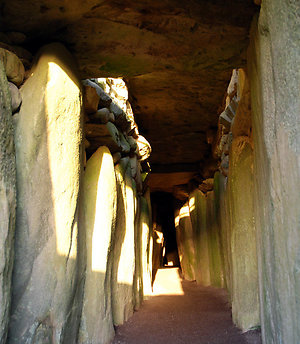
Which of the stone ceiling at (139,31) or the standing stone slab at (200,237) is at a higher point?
the stone ceiling at (139,31)

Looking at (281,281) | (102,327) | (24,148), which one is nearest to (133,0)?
(24,148)

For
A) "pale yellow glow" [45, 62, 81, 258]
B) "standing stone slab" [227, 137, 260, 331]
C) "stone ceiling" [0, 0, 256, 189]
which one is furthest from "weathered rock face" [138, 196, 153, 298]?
"pale yellow glow" [45, 62, 81, 258]

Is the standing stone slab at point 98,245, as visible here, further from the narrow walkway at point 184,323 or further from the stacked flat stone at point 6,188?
the stacked flat stone at point 6,188

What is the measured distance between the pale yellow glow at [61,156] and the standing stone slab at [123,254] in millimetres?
2159

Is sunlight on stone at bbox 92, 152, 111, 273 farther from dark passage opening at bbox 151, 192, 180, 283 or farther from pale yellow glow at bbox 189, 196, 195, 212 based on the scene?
dark passage opening at bbox 151, 192, 180, 283

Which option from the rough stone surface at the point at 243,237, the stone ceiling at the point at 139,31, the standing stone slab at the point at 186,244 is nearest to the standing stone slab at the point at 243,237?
the rough stone surface at the point at 243,237

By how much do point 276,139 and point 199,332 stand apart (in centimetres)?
338

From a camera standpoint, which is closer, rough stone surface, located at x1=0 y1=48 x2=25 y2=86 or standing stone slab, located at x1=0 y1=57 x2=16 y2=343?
standing stone slab, located at x1=0 y1=57 x2=16 y2=343

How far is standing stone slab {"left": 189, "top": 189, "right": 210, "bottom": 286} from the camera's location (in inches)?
404

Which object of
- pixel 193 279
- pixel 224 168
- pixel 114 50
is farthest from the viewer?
pixel 193 279

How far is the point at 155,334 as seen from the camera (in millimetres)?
5008

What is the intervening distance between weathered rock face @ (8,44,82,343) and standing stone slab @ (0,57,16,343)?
330 millimetres

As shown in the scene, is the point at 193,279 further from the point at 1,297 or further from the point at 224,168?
the point at 1,297

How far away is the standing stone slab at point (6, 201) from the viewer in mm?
2414
